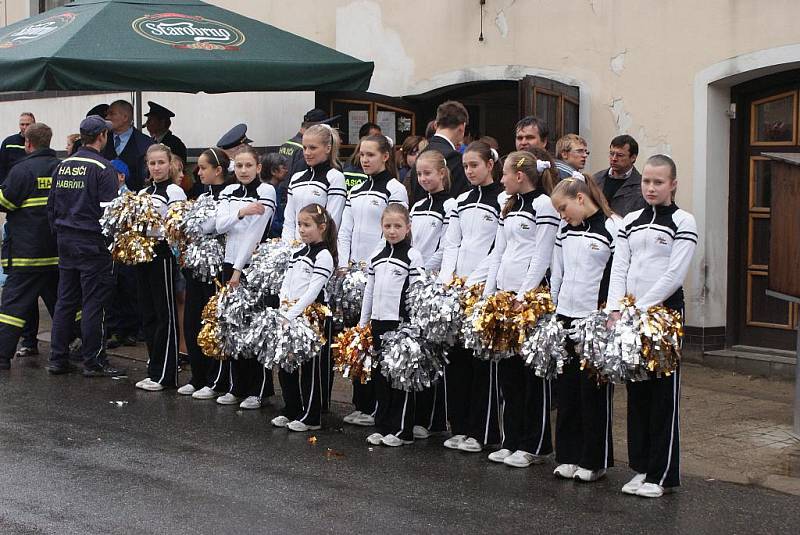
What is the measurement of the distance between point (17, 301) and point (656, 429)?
6827 millimetres

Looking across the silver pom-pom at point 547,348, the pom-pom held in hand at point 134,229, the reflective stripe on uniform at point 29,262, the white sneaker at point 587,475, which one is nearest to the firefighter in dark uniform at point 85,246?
the pom-pom held in hand at point 134,229

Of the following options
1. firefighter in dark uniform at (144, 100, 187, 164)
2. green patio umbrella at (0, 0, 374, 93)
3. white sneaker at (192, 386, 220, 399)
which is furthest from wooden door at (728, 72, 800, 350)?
firefighter in dark uniform at (144, 100, 187, 164)

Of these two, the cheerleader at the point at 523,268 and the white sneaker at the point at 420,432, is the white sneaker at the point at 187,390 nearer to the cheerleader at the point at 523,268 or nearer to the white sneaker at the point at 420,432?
the white sneaker at the point at 420,432

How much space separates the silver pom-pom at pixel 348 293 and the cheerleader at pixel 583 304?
183 cm

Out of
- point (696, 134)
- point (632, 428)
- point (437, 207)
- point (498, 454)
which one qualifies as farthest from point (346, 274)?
point (696, 134)

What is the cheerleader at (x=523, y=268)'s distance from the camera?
24.6 ft

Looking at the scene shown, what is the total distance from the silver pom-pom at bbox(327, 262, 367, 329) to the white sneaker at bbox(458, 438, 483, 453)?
130 centimetres

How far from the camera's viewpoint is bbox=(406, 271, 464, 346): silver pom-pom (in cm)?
769

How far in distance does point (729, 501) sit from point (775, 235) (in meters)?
2.32

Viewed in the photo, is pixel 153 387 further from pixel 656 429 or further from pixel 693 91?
pixel 693 91

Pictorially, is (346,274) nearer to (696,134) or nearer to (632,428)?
(632,428)

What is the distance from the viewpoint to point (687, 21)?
35.8 feet

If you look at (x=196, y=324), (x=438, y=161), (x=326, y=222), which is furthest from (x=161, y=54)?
(x=438, y=161)

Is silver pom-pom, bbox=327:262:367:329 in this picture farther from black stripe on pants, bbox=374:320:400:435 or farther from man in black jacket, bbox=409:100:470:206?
man in black jacket, bbox=409:100:470:206
